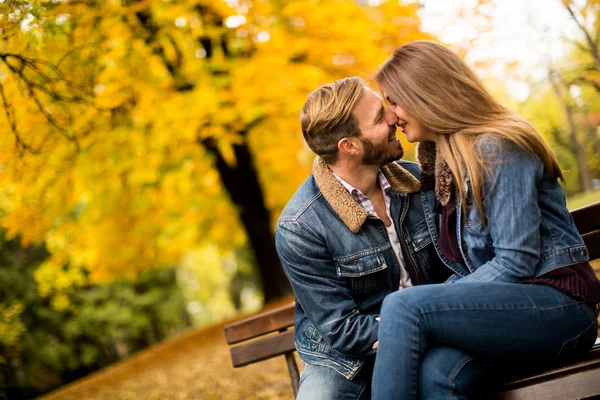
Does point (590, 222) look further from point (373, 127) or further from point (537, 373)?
point (373, 127)

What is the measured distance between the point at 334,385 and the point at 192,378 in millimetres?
5358

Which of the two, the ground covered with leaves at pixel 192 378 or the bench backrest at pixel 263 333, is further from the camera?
the ground covered with leaves at pixel 192 378

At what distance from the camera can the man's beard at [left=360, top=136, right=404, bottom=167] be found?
3.17m

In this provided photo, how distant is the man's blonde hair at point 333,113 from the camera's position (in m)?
3.15

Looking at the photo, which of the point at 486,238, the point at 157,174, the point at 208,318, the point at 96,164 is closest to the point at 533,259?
the point at 486,238

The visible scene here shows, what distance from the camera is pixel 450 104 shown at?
2729 mm

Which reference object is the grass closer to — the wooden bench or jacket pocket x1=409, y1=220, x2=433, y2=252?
the wooden bench

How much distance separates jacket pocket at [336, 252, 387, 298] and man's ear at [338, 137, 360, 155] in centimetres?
53

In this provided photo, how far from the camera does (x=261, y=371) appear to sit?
7180 millimetres

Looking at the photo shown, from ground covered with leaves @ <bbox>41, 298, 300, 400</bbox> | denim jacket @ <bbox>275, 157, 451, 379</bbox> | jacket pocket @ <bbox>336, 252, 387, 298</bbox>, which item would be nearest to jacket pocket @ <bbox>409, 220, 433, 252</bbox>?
denim jacket @ <bbox>275, 157, 451, 379</bbox>

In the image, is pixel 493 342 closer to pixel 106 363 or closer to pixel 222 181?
pixel 222 181

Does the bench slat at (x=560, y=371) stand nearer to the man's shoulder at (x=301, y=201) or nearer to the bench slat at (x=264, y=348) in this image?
the man's shoulder at (x=301, y=201)

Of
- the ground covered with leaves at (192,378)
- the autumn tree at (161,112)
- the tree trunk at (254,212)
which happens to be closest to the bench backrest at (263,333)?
the ground covered with leaves at (192,378)

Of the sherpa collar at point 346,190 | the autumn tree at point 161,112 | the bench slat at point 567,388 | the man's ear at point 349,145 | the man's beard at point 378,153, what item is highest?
the autumn tree at point 161,112
